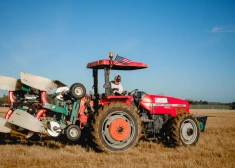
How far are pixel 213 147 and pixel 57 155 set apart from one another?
4.62 m

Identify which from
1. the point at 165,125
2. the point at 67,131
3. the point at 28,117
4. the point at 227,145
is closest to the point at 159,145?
the point at 165,125

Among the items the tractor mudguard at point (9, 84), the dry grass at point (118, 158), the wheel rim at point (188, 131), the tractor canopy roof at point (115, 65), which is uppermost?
the tractor canopy roof at point (115, 65)

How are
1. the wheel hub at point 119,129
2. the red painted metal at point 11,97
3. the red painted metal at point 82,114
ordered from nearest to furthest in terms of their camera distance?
the wheel hub at point 119,129 → the red painted metal at point 11,97 → the red painted metal at point 82,114

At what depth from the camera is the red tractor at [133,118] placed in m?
7.01

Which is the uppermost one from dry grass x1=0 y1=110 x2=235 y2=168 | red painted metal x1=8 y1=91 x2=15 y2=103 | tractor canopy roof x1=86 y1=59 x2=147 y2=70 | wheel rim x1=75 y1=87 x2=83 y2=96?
tractor canopy roof x1=86 y1=59 x2=147 y2=70

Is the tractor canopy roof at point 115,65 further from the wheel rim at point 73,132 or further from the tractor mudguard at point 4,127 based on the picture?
the tractor mudguard at point 4,127

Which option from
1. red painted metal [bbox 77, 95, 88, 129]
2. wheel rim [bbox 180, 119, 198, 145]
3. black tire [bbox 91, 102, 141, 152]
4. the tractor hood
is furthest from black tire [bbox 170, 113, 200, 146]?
red painted metal [bbox 77, 95, 88, 129]

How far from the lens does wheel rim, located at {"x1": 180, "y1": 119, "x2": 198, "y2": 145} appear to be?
8.29 metres

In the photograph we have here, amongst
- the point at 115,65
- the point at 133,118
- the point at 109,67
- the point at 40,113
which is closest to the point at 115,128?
the point at 133,118

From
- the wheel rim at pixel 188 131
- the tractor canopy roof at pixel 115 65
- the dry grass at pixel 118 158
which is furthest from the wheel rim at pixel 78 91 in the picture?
the wheel rim at pixel 188 131

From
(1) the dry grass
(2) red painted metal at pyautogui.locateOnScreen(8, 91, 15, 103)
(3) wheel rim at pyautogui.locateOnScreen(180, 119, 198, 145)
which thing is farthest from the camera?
(3) wheel rim at pyautogui.locateOnScreen(180, 119, 198, 145)

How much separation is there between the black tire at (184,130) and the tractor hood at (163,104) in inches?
27.2

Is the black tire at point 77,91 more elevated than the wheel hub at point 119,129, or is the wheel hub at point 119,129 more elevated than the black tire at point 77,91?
the black tire at point 77,91

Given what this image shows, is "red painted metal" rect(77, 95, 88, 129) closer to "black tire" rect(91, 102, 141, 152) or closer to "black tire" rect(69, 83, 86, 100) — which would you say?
"black tire" rect(69, 83, 86, 100)
